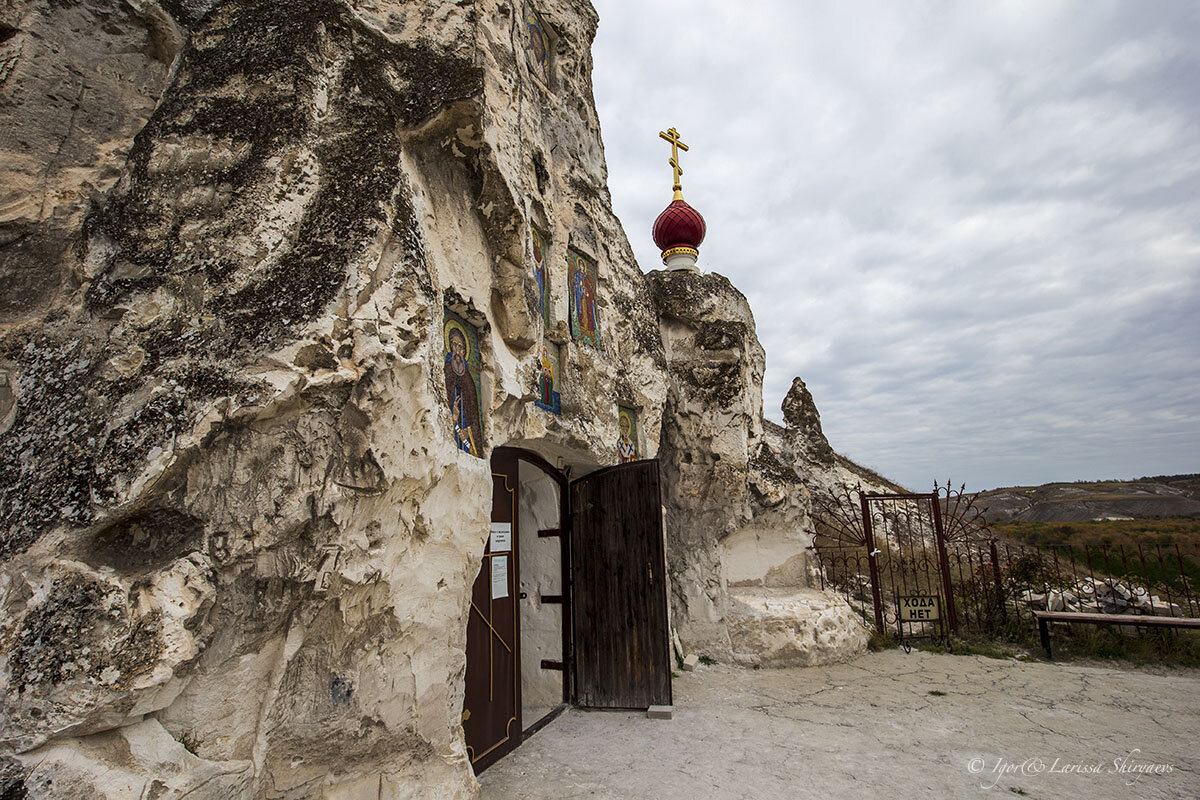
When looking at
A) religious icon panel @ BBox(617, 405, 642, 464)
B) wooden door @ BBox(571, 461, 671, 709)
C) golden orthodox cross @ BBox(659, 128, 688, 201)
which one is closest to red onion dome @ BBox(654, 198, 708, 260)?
golden orthodox cross @ BBox(659, 128, 688, 201)

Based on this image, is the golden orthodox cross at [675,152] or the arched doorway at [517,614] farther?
the golden orthodox cross at [675,152]

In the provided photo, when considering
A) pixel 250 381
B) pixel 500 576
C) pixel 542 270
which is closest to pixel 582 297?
pixel 542 270

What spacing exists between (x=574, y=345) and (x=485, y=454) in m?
2.07

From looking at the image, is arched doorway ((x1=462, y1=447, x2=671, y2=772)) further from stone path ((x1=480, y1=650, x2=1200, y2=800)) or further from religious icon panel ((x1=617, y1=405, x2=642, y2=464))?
religious icon panel ((x1=617, y1=405, x2=642, y2=464))

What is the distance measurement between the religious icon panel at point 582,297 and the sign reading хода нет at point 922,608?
4.94m

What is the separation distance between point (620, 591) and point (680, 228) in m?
4.70

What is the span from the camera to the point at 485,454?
151 inches

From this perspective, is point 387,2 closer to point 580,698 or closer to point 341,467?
point 341,467

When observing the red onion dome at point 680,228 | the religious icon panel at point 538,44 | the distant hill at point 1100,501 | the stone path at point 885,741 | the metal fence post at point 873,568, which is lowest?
the stone path at point 885,741

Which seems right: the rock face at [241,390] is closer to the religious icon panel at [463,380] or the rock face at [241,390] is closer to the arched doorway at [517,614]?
the religious icon panel at [463,380]

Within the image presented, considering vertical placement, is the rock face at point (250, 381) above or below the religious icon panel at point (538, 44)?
below

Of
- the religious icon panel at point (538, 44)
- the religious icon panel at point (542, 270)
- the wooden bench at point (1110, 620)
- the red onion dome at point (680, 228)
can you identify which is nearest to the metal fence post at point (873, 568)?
the wooden bench at point (1110, 620)

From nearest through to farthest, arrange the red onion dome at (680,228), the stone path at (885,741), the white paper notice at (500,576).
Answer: the stone path at (885,741) → the white paper notice at (500,576) → the red onion dome at (680,228)

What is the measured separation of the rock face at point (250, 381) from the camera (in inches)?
89.3
